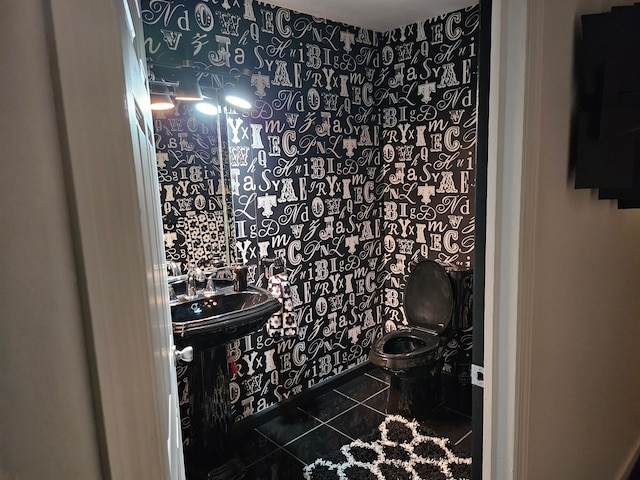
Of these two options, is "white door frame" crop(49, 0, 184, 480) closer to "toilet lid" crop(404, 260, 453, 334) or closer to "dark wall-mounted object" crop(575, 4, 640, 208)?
"dark wall-mounted object" crop(575, 4, 640, 208)

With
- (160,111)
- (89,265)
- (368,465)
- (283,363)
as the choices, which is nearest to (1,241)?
(89,265)

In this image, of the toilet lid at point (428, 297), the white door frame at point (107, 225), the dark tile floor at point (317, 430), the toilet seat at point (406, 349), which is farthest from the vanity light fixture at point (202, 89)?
the dark tile floor at point (317, 430)

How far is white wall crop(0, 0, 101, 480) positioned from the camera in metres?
0.39

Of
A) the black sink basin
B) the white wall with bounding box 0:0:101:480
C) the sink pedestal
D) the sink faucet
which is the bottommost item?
the sink pedestal

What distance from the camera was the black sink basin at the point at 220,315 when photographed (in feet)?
6.04

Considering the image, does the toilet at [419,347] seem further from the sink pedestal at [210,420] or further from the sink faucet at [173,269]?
the sink faucet at [173,269]

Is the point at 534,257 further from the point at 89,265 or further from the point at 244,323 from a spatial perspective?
the point at 244,323

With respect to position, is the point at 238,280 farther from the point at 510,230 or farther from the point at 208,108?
the point at 510,230

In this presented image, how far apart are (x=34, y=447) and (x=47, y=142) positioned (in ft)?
0.99

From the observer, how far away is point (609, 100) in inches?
47.6

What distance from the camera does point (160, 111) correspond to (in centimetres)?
216

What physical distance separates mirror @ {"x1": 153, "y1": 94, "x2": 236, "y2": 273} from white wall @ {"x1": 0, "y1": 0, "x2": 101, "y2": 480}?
6.05 ft

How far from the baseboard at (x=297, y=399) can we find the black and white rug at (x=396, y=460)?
0.52 metres

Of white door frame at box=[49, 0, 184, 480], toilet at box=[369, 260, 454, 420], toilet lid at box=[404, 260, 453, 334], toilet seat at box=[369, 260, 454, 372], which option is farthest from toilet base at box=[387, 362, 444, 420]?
white door frame at box=[49, 0, 184, 480]
